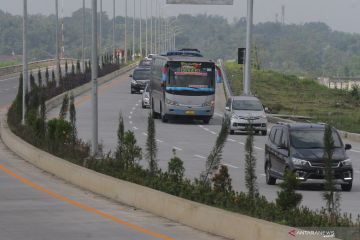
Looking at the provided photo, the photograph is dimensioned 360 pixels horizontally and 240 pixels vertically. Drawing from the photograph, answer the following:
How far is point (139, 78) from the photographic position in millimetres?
83625

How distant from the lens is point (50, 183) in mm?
25547

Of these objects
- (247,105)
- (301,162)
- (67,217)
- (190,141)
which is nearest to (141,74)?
(247,105)

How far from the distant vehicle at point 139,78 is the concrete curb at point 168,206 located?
5291cm

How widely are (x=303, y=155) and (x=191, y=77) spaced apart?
92.4 feet

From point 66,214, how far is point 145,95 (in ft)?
158

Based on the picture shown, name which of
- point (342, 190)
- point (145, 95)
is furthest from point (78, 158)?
point (145, 95)

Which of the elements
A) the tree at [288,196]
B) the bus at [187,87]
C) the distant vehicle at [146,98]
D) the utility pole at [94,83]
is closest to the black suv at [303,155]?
the utility pole at [94,83]

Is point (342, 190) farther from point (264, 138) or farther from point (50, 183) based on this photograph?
point (264, 138)

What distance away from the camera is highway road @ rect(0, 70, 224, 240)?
16.3 metres

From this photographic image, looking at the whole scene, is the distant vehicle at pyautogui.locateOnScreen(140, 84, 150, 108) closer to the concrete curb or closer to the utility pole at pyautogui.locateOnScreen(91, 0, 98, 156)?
the concrete curb

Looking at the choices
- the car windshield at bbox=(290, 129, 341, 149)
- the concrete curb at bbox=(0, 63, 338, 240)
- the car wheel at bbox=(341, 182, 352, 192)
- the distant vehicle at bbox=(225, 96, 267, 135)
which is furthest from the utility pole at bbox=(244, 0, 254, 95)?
the car wheel at bbox=(341, 182, 352, 192)

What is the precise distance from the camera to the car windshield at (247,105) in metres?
49.5

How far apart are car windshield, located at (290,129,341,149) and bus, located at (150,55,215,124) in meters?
26.9

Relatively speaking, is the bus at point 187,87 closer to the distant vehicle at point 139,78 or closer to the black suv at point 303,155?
the black suv at point 303,155
